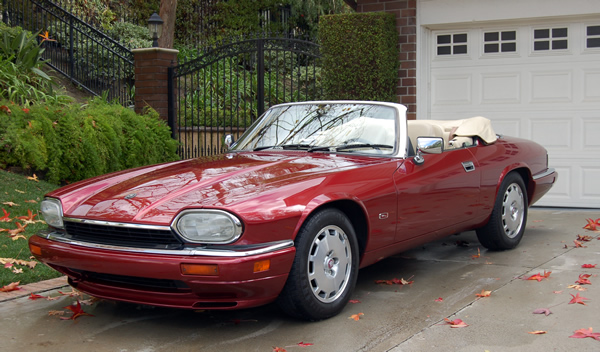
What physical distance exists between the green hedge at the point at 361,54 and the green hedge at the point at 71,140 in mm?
2895

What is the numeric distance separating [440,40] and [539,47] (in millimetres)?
1371

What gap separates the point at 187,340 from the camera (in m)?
3.97

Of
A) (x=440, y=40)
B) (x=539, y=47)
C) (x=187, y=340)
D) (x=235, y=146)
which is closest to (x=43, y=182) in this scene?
(x=235, y=146)

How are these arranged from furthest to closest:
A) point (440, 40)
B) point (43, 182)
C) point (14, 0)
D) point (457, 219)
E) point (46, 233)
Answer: point (14, 0), point (440, 40), point (43, 182), point (457, 219), point (46, 233)

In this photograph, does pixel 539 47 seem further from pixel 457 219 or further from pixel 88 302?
pixel 88 302

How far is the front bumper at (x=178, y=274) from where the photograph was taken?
3.66m

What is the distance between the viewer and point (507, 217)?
20.4 ft

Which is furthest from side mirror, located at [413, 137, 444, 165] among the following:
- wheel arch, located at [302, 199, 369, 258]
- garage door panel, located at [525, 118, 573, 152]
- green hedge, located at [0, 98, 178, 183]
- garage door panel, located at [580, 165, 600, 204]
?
green hedge, located at [0, 98, 178, 183]

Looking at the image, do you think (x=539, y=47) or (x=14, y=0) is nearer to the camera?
(x=539, y=47)

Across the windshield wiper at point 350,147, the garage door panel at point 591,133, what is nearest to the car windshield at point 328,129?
the windshield wiper at point 350,147

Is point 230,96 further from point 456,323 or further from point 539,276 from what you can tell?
point 456,323

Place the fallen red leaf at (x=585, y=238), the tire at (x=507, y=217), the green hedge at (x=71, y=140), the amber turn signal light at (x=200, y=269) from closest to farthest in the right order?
the amber turn signal light at (x=200, y=269)
the tire at (x=507, y=217)
the fallen red leaf at (x=585, y=238)
the green hedge at (x=71, y=140)

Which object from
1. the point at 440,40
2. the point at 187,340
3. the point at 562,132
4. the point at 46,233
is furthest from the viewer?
the point at 440,40

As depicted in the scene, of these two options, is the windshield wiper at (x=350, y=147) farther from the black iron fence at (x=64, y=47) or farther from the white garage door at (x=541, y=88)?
the black iron fence at (x=64, y=47)
